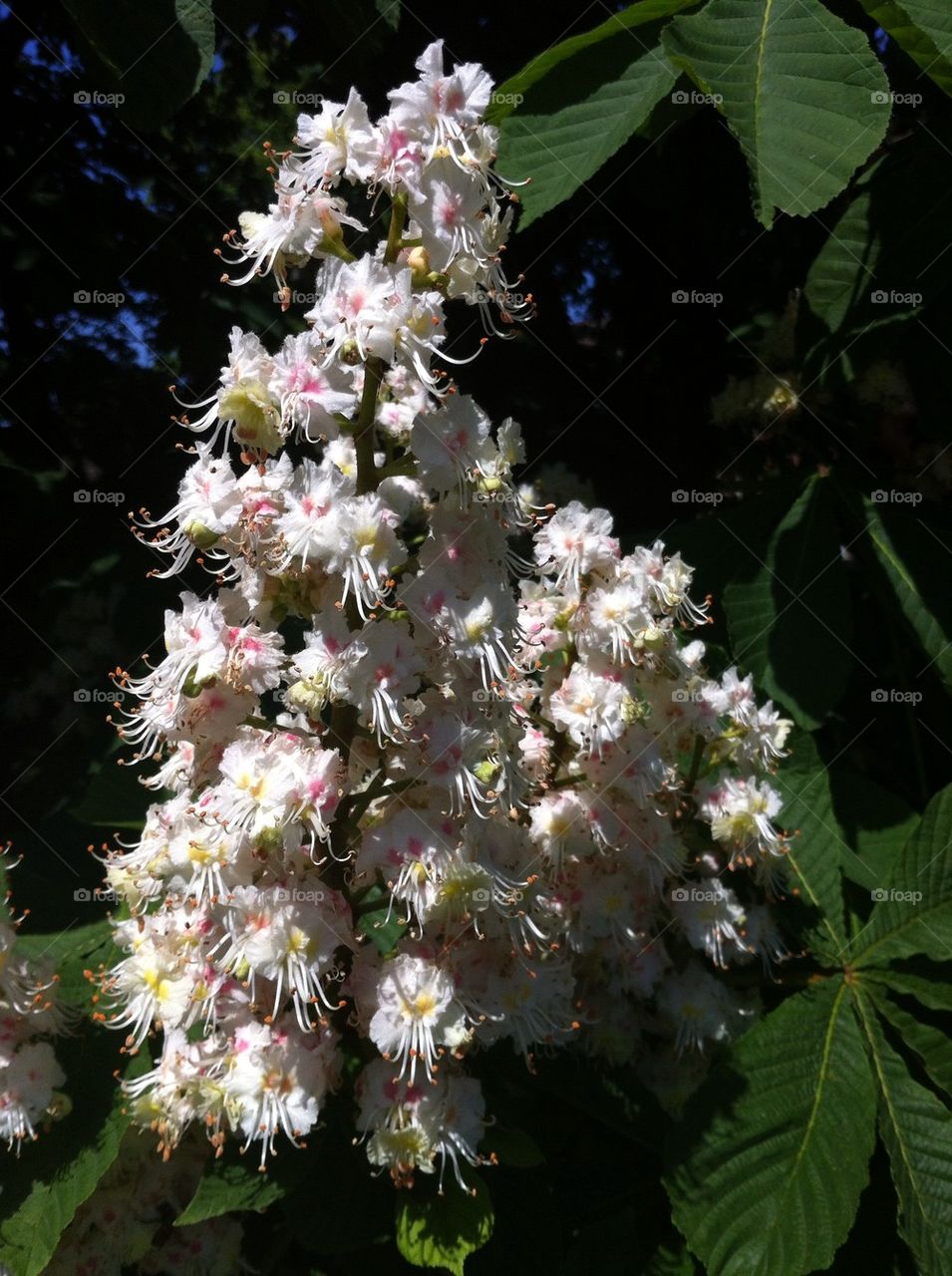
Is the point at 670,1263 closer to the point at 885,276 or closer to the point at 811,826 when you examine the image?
the point at 811,826

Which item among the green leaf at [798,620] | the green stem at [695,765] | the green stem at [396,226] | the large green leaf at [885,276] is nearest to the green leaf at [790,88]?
the green stem at [396,226]

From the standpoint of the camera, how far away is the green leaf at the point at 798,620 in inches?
76.6

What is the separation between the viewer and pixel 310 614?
1228 mm

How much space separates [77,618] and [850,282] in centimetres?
162

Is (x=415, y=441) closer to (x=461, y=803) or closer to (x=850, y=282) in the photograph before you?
(x=461, y=803)

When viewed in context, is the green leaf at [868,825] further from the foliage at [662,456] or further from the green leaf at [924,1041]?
the green leaf at [924,1041]

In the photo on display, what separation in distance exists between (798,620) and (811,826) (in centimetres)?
36

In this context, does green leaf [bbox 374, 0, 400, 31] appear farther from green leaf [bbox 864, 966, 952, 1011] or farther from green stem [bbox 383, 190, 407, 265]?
green leaf [bbox 864, 966, 952, 1011]

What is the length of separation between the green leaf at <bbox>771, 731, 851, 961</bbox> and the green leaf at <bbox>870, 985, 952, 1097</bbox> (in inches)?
5.9

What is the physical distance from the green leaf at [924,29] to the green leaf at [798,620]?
862 millimetres

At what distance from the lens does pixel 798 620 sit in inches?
79.1

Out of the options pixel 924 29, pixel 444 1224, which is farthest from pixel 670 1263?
pixel 924 29

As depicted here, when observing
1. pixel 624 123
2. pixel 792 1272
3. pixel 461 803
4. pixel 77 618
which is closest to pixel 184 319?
pixel 77 618

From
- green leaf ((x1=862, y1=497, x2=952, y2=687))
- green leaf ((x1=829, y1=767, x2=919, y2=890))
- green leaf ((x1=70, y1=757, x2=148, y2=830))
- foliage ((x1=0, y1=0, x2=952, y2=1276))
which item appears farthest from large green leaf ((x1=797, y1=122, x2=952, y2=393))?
green leaf ((x1=70, y1=757, x2=148, y2=830))
